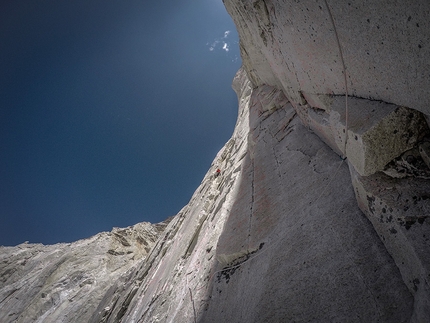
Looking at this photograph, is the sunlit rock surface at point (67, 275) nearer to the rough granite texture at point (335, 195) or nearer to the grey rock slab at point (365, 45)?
the rough granite texture at point (335, 195)

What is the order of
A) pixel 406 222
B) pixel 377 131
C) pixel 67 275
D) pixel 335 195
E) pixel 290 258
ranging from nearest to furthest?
pixel 406 222
pixel 377 131
pixel 290 258
pixel 335 195
pixel 67 275

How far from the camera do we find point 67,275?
51.8 ft

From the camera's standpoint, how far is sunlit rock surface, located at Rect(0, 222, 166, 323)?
13.8 metres

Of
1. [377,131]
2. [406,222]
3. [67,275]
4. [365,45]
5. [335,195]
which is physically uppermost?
[67,275]

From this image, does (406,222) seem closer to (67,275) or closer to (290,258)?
(290,258)

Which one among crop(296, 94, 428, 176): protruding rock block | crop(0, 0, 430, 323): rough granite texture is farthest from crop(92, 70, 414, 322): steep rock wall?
crop(296, 94, 428, 176): protruding rock block

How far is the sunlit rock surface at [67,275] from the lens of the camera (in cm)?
1380

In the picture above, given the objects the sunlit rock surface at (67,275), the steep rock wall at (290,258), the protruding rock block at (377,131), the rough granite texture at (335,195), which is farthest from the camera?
the sunlit rock surface at (67,275)

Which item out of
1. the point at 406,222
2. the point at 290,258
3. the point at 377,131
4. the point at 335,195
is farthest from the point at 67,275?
the point at 377,131

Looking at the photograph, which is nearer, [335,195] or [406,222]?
[406,222]

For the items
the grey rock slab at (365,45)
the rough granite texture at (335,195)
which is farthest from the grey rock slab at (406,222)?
the grey rock slab at (365,45)

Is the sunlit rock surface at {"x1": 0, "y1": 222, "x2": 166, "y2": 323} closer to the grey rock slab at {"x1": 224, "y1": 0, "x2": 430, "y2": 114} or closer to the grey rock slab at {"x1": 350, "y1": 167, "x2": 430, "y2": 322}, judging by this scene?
the grey rock slab at {"x1": 350, "y1": 167, "x2": 430, "y2": 322}

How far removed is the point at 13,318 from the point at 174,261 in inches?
550

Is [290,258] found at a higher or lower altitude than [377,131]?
lower
